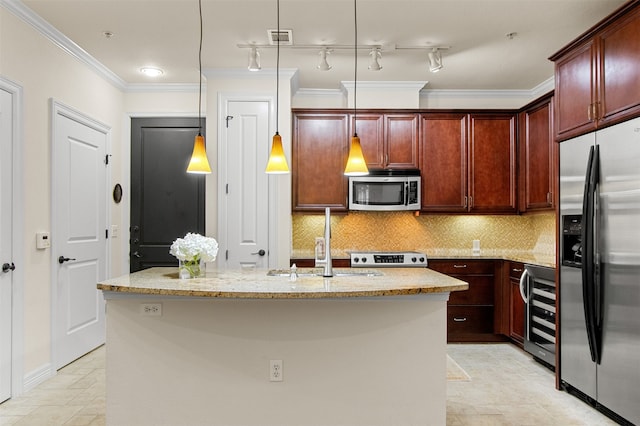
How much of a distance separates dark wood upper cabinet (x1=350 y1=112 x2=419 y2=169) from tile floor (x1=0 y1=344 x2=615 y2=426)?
6.88ft

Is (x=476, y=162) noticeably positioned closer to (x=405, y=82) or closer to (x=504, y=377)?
(x=405, y=82)

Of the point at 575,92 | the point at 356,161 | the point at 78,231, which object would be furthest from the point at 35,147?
the point at 575,92

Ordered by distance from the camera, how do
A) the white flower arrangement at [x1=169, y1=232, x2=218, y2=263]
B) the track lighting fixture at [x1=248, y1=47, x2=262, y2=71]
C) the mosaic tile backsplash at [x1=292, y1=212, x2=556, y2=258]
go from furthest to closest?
the mosaic tile backsplash at [x1=292, y1=212, x2=556, y2=258] < the track lighting fixture at [x1=248, y1=47, x2=262, y2=71] < the white flower arrangement at [x1=169, y1=232, x2=218, y2=263]

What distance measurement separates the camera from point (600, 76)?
9.39 ft

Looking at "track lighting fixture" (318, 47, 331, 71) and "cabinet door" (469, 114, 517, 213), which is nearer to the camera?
"track lighting fixture" (318, 47, 331, 71)

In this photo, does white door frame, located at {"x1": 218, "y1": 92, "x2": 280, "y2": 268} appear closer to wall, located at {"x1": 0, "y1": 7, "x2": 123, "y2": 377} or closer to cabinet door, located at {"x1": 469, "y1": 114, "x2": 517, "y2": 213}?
wall, located at {"x1": 0, "y1": 7, "x2": 123, "y2": 377}

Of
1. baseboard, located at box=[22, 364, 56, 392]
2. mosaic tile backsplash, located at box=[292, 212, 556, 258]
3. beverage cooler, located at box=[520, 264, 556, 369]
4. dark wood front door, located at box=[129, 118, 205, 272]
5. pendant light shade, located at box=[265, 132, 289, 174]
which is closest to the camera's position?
pendant light shade, located at box=[265, 132, 289, 174]

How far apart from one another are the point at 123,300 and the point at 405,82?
3632mm

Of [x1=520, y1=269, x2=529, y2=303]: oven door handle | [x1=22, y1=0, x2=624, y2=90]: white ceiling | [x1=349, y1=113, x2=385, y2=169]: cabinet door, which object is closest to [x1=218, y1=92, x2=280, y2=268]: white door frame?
[x1=22, y1=0, x2=624, y2=90]: white ceiling

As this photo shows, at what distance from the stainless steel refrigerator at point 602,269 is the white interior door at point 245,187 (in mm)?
2630

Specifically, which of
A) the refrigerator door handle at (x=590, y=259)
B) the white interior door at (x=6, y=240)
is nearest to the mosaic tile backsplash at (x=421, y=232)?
the refrigerator door handle at (x=590, y=259)

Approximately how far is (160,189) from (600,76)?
13.7 feet

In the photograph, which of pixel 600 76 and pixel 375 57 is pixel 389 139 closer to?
pixel 375 57

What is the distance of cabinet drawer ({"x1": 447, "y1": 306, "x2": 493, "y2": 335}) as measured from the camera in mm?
4562
